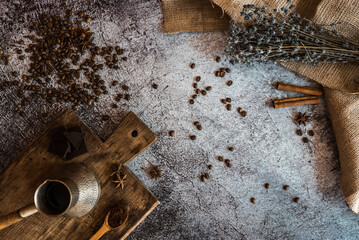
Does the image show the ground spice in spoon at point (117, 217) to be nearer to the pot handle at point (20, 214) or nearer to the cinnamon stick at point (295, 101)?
the pot handle at point (20, 214)

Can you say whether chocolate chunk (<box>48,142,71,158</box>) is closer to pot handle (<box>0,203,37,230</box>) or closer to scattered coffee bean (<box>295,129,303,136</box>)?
pot handle (<box>0,203,37,230</box>)

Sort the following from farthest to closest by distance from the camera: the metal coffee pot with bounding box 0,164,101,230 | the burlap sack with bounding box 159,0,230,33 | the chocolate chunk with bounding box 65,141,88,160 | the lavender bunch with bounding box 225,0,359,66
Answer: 1. the burlap sack with bounding box 159,0,230,33
2. the chocolate chunk with bounding box 65,141,88,160
3. the lavender bunch with bounding box 225,0,359,66
4. the metal coffee pot with bounding box 0,164,101,230

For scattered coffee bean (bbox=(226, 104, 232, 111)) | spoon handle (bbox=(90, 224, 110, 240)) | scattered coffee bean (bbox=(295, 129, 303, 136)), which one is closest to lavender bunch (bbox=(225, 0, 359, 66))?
scattered coffee bean (bbox=(226, 104, 232, 111))

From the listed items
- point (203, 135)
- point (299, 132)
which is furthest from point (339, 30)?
point (203, 135)

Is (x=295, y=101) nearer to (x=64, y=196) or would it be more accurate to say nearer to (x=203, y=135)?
(x=203, y=135)

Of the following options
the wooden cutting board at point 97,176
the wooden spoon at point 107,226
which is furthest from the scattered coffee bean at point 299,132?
the wooden spoon at point 107,226

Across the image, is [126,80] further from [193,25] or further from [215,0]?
[215,0]

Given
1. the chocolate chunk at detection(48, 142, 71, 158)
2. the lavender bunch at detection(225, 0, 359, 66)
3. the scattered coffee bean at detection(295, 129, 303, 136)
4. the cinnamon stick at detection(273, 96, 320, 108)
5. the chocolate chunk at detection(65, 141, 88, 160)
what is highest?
the lavender bunch at detection(225, 0, 359, 66)
